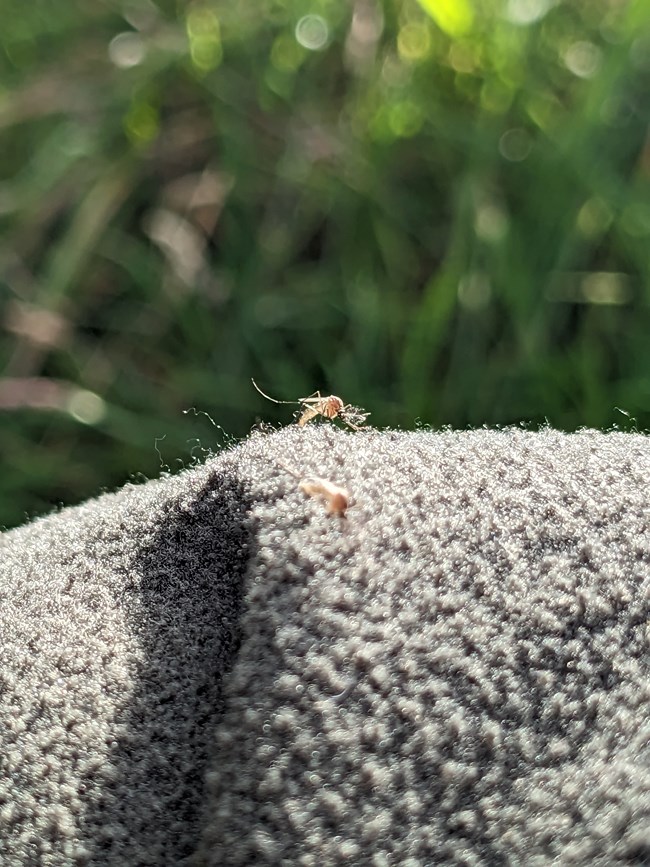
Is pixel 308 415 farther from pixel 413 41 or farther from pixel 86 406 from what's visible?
pixel 413 41

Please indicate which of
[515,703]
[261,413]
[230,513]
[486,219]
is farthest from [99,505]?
[486,219]

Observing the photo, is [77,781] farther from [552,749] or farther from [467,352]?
[467,352]

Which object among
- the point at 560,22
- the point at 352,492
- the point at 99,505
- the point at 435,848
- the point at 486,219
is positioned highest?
the point at 560,22

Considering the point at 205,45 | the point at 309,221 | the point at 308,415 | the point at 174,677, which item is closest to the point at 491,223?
the point at 309,221

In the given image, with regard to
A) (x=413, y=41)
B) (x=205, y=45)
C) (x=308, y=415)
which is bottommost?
(x=308, y=415)

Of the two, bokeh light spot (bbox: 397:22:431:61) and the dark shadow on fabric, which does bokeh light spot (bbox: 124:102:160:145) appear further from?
the dark shadow on fabric

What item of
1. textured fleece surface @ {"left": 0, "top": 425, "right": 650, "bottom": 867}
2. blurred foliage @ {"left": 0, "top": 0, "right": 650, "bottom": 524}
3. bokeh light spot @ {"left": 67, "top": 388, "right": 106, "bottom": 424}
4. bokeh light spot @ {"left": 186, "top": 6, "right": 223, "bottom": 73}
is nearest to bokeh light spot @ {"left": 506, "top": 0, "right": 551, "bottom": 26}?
blurred foliage @ {"left": 0, "top": 0, "right": 650, "bottom": 524}

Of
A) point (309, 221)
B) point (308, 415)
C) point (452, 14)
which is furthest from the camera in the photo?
point (309, 221)
